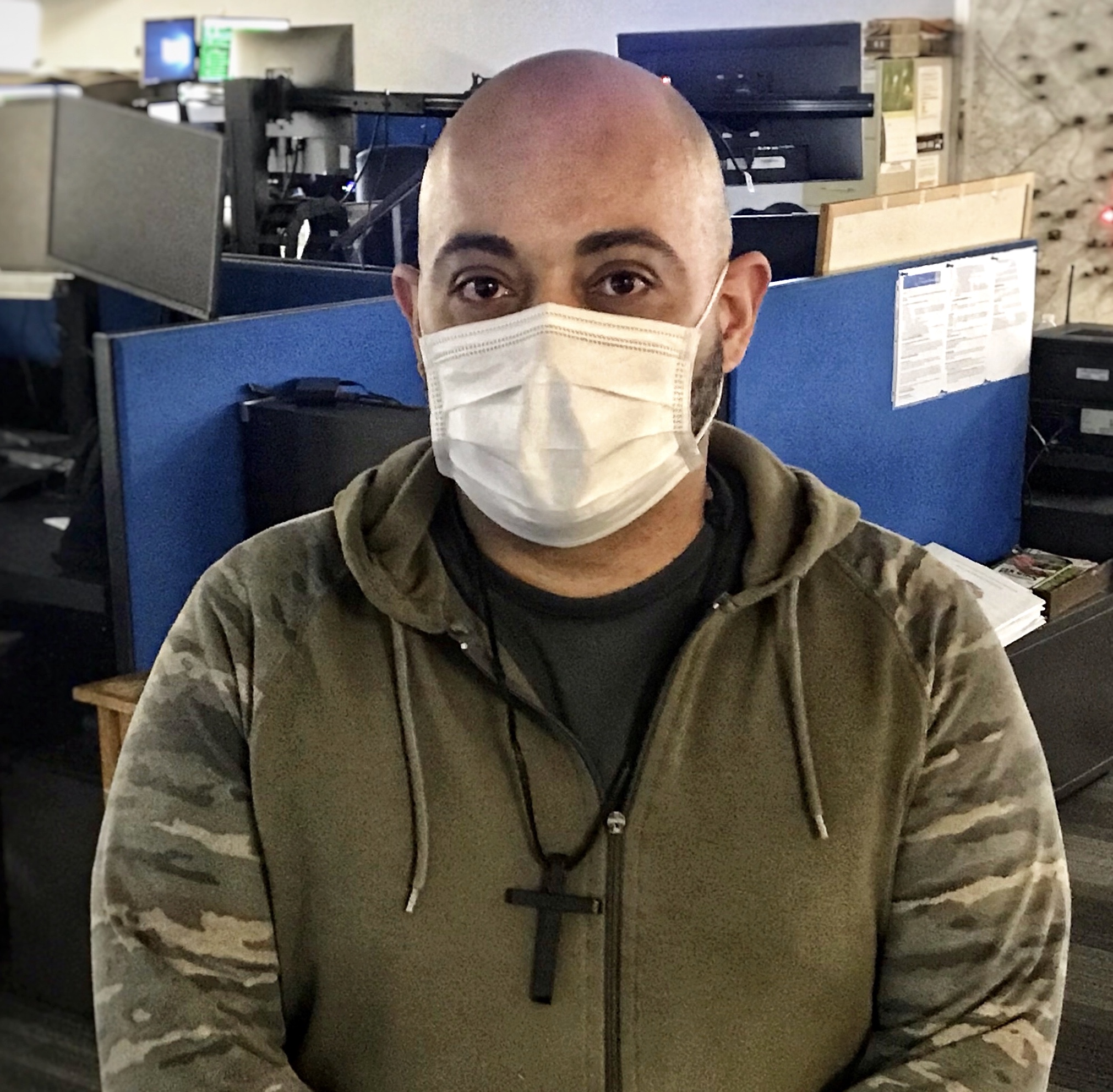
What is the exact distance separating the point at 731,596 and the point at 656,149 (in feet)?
1.08

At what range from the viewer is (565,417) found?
108cm

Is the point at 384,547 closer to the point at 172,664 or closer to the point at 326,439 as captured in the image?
the point at 172,664

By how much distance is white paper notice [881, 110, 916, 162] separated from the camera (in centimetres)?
407

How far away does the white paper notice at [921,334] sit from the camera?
2420mm

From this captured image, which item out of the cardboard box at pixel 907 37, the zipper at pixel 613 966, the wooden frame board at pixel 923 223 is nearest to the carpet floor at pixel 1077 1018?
the zipper at pixel 613 966

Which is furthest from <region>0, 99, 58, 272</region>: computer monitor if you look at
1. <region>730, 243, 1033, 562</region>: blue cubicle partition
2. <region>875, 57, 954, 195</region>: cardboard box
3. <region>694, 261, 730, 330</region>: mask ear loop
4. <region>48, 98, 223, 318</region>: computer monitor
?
<region>875, 57, 954, 195</region>: cardboard box

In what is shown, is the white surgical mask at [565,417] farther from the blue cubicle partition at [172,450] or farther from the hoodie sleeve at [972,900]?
the blue cubicle partition at [172,450]

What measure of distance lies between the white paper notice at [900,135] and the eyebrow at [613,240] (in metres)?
3.14

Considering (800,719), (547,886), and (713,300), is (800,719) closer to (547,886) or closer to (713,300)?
(547,886)

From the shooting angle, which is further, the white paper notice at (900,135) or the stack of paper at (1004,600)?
the white paper notice at (900,135)

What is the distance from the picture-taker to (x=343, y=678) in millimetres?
1040

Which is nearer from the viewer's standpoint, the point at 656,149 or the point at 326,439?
the point at 656,149

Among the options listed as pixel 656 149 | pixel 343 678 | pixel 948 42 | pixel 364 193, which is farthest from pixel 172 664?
pixel 948 42

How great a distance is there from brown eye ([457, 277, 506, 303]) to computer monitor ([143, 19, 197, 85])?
0.32 metres
